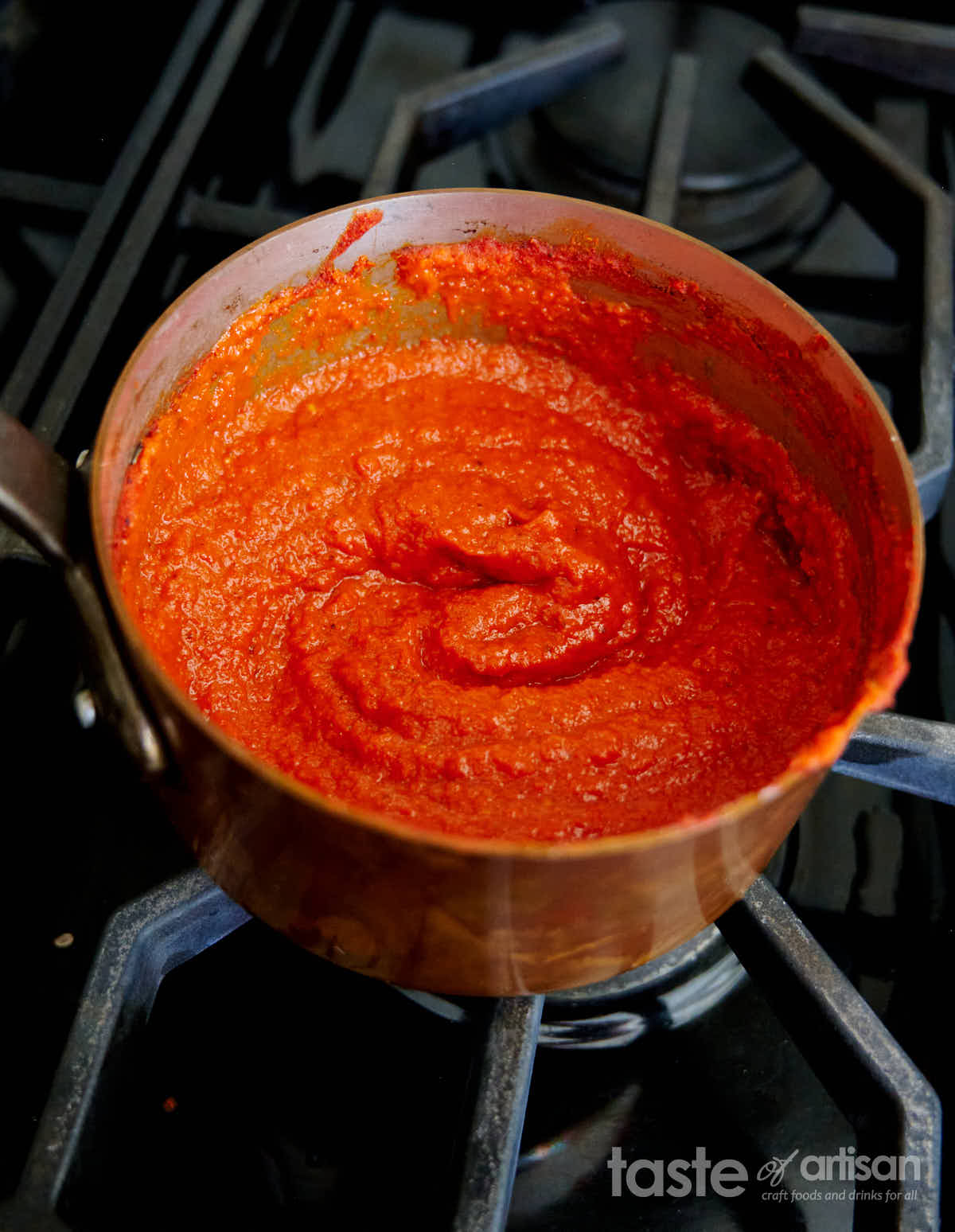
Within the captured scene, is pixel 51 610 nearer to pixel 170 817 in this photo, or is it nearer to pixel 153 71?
pixel 170 817

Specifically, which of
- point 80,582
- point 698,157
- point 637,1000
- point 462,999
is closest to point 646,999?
point 637,1000

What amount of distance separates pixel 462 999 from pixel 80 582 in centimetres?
42

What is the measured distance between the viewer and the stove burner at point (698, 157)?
4.08ft

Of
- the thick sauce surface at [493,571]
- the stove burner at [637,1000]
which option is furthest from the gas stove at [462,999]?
the thick sauce surface at [493,571]

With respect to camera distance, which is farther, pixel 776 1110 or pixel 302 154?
pixel 302 154

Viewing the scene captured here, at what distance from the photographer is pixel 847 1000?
0.73 m

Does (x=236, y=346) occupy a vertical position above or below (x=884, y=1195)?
above

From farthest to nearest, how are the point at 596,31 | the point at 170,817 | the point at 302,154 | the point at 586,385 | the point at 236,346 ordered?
1. the point at 302,154
2. the point at 596,31
3. the point at 586,385
4. the point at 236,346
5. the point at 170,817

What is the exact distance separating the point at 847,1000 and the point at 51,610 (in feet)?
2.24

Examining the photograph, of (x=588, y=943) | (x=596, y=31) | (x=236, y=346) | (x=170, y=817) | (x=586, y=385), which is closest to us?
(x=588, y=943)

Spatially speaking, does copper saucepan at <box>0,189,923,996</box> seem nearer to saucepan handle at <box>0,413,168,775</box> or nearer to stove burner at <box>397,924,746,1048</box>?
saucepan handle at <box>0,413,168,775</box>

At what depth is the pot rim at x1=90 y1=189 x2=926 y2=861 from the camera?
53cm

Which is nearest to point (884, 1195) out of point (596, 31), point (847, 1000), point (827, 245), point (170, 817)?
point (847, 1000)

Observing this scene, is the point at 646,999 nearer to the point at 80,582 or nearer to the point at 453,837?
the point at 453,837
